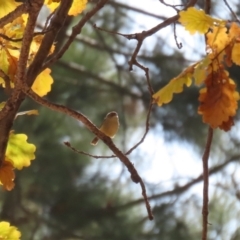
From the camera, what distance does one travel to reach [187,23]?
381 mm

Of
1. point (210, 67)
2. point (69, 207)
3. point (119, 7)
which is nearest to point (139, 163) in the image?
point (69, 207)

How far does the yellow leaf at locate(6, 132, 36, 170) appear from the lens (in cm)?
44

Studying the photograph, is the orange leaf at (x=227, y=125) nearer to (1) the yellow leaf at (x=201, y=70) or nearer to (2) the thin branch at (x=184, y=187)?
(1) the yellow leaf at (x=201, y=70)

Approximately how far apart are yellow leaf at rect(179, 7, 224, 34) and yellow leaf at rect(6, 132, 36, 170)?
146 millimetres

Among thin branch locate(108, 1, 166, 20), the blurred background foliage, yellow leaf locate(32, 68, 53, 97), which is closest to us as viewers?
yellow leaf locate(32, 68, 53, 97)

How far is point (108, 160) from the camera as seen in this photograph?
1693 mm

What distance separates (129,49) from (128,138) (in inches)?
9.8

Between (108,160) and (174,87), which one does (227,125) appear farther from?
(108,160)

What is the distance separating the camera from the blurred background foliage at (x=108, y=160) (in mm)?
1571

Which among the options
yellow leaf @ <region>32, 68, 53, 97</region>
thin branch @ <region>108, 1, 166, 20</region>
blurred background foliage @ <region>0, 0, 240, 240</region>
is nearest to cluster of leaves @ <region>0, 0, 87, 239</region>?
yellow leaf @ <region>32, 68, 53, 97</region>

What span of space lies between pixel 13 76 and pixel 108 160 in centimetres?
128

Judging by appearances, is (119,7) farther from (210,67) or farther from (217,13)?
(210,67)

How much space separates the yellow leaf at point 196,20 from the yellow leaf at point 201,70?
0.06ft

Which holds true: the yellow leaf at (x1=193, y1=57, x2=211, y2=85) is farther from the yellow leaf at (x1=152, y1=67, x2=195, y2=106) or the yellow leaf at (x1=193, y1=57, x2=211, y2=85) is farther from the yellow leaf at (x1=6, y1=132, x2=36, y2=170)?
the yellow leaf at (x1=6, y1=132, x2=36, y2=170)
